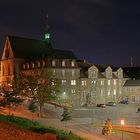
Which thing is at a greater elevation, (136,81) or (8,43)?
(8,43)

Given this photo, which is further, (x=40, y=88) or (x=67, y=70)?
(x=67, y=70)

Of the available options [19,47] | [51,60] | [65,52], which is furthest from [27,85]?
[19,47]

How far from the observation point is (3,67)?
4469 inches

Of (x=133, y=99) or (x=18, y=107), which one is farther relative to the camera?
(x=133, y=99)

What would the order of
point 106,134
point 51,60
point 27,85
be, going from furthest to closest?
1. point 51,60
2. point 27,85
3. point 106,134

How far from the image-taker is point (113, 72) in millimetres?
116250

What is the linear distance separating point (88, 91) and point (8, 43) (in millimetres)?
26187

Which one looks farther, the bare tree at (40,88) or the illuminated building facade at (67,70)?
the illuminated building facade at (67,70)

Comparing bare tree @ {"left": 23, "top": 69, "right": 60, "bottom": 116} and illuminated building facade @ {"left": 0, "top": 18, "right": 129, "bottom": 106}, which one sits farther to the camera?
illuminated building facade @ {"left": 0, "top": 18, "right": 129, "bottom": 106}

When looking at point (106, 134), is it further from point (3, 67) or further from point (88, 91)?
point (3, 67)

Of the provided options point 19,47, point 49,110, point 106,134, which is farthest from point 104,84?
point 106,134

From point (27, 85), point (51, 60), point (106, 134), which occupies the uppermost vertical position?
point (51, 60)

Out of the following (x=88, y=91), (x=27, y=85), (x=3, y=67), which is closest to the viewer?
(x=27, y=85)

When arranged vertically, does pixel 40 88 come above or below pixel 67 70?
below
